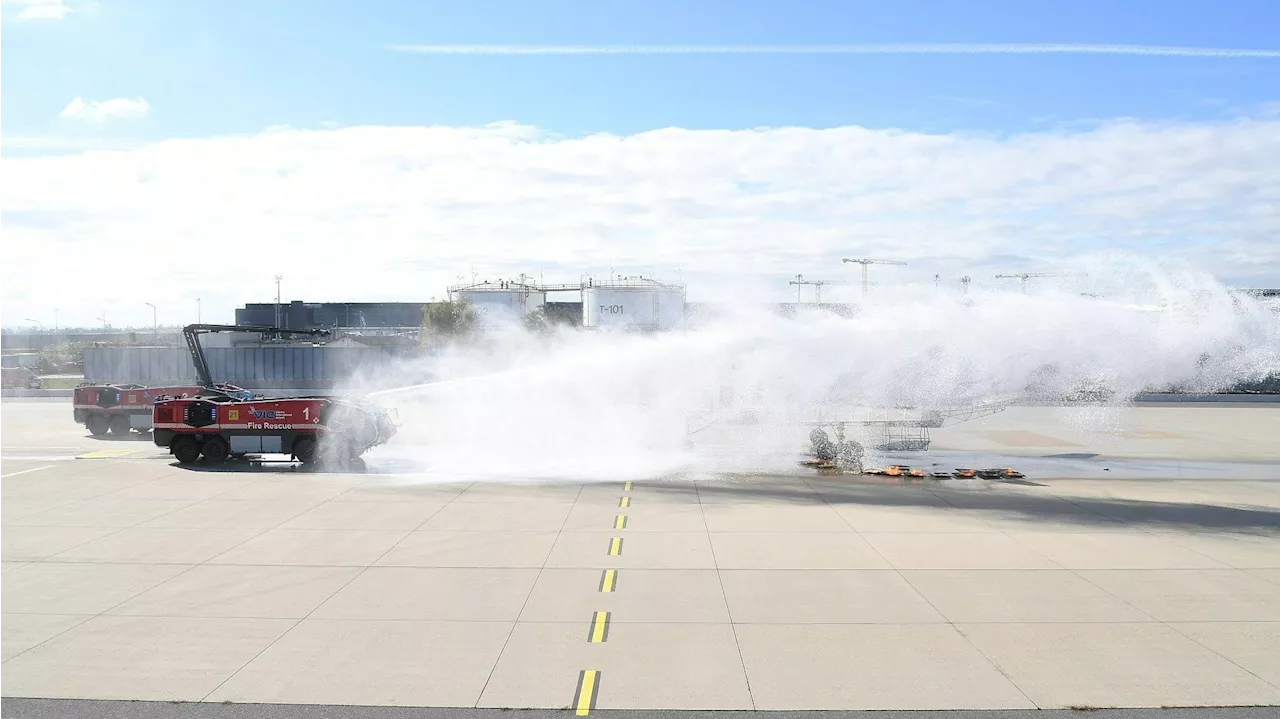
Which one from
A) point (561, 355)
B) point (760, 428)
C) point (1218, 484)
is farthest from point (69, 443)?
point (1218, 484)

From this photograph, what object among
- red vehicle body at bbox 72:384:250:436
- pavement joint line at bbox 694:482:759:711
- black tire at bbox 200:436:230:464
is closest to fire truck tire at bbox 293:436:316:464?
black tire at bbox 200:436:230:464

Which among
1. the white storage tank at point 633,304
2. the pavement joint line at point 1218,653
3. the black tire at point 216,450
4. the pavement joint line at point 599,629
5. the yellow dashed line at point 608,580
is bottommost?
the pavement joint line at point 1218,653

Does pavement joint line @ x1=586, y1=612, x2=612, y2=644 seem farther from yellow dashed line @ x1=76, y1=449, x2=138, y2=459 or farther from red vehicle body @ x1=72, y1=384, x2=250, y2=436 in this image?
red vehicle body @ x1=72, y1=384, x2=250, y2=436

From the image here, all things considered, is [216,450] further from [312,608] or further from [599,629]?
[599,629]

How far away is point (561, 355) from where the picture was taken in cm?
3506

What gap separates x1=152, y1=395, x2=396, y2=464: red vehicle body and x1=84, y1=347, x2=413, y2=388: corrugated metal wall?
106 feet

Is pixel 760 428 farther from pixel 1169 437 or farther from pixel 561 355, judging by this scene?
pixel 1169 437

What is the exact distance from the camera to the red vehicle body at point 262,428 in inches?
1048

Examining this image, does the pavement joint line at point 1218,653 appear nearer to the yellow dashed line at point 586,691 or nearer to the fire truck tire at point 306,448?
the yellow dashed line at point 586,691

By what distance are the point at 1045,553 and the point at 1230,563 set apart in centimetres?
310

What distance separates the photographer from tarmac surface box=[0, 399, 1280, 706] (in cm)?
1022

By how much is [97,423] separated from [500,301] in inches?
2893

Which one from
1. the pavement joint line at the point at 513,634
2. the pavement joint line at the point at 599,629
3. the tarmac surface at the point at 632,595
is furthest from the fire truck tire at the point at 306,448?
the pavement joint line at the point at 599,629

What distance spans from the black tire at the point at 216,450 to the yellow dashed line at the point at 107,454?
4.00 meters
